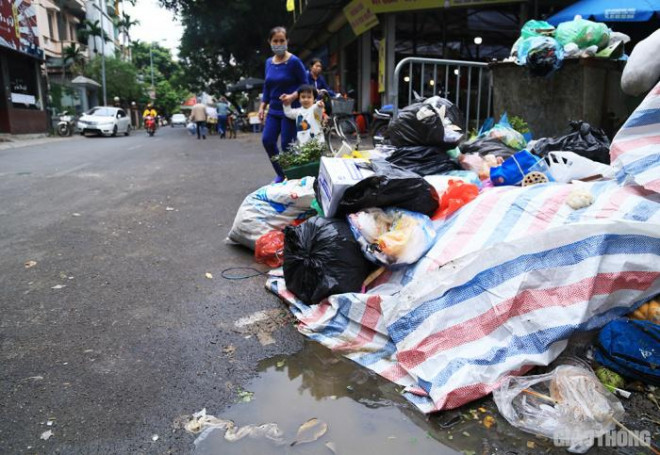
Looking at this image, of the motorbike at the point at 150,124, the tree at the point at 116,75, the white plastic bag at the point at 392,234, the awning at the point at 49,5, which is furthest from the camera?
the tree at the point at 116,75

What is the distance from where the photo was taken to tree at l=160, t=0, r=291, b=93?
72.3 ft

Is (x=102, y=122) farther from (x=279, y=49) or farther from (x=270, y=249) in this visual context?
(x=270, y=249)

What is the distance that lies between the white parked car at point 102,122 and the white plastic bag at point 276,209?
2026 centimetres

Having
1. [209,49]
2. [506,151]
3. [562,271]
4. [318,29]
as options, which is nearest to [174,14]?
[209,49]

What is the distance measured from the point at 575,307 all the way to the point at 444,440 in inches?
33.4

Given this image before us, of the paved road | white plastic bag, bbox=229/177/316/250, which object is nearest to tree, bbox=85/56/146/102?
the paved road

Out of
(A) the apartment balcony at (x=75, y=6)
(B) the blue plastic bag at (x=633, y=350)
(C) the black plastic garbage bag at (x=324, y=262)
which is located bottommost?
(B) the blue plastic bag at (x=633, y=350)

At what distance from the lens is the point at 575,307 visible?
2.13m

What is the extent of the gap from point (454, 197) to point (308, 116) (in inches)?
97.9

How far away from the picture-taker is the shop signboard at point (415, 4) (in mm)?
10727

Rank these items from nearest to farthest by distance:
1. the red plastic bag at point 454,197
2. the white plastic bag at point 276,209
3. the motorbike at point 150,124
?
the red plastic bag at point 454,197 < the white plastic bag at point 276,209 < the motorbike at point 150,124

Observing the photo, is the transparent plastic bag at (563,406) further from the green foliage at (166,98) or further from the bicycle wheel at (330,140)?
the green foliage at (166,98)

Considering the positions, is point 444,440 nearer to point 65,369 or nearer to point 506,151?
point 65,369

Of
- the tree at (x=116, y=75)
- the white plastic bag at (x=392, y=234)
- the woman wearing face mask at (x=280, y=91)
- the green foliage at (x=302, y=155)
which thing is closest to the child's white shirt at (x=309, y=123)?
the woman wearing face mask at (x=280, y=91)
